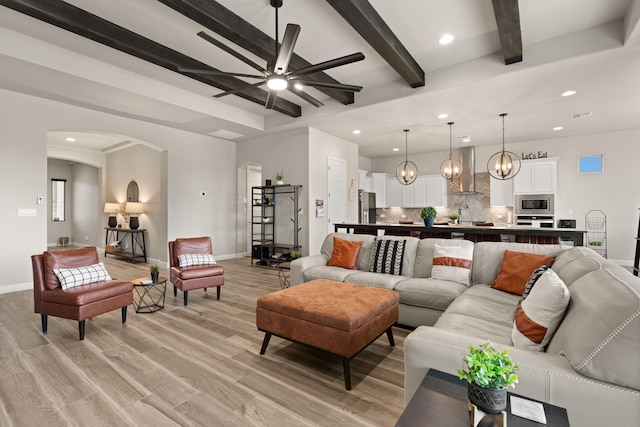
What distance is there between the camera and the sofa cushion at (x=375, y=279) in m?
3.32

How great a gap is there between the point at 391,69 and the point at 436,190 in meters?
5.19

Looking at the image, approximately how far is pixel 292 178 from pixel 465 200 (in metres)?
5.03

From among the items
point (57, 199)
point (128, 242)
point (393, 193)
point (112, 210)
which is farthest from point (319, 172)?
point (57, 199)

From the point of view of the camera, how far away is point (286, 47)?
2662 millimetres

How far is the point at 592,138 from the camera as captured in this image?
6.89m

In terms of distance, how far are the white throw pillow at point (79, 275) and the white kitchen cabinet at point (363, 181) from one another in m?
6.58

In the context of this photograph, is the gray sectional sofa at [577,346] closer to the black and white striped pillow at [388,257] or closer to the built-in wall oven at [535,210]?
the black and white striped pillow at [388,257]

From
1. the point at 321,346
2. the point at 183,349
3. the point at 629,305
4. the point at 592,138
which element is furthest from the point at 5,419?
the point at 592,138

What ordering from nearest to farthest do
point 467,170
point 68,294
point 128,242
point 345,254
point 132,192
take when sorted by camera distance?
point 68,294, point 345,254, point 132,192, point 128,242, point 467,170

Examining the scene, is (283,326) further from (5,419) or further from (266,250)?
(266,250)

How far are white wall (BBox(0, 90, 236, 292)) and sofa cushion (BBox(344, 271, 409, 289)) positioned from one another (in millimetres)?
4705

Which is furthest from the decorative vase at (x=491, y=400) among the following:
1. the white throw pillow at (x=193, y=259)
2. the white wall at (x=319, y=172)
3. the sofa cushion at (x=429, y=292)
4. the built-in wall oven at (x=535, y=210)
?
the built-in wall oven at (x=535, y=210)

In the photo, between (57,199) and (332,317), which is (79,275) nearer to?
(332,317)

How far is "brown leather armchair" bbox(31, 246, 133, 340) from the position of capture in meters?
2.94
